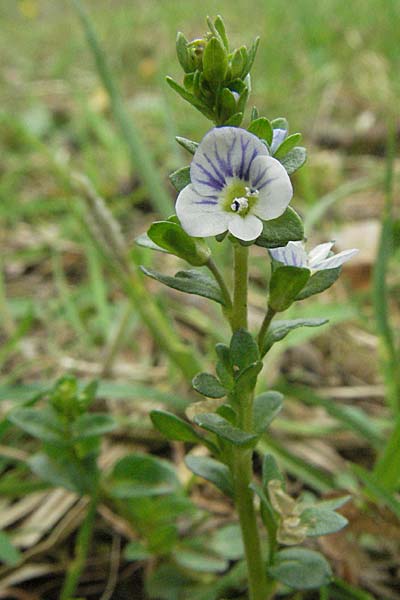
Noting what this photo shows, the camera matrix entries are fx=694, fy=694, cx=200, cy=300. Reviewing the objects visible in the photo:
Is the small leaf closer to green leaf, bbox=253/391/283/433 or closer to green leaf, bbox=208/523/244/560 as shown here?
green leaf, bbox=253/391/283/433

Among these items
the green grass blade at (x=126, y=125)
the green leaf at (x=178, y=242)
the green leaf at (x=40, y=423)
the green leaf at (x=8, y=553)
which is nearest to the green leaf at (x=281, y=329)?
the green leaf at (x=178, y=242)

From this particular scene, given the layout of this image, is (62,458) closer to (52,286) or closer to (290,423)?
(290,423)

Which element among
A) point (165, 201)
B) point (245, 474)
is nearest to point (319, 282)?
point (245, 474)

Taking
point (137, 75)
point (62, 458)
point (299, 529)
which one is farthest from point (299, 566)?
point (137, 75)

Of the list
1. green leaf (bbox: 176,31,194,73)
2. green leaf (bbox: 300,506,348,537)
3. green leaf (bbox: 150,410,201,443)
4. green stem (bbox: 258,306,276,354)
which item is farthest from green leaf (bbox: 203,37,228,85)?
A: green leaf (bbox: 300,506,348,537)

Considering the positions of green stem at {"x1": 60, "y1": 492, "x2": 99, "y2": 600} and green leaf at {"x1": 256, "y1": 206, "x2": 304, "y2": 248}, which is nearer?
green leaf at {"x1": 256, "y1": 206, "x2": 304, "y2": 248}

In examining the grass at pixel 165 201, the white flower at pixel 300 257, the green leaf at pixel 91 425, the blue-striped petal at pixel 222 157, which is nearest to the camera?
the blue-striped petal at pixel 222 157

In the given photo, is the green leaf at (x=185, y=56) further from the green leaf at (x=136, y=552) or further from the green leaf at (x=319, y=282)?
the green leaf at (x=136, y=552)
